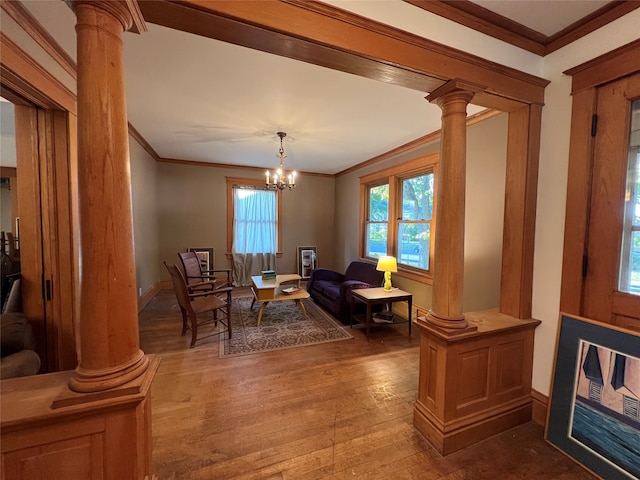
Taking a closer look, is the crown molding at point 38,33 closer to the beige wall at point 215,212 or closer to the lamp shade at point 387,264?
the lamp shade at point 387,264

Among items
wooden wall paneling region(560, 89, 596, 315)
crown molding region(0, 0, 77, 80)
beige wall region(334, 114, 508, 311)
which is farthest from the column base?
beige wall region(334, 114, 508, 311)

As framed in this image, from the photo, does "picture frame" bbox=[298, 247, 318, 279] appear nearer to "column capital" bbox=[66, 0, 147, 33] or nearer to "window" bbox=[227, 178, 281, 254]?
"window" bbox=[227, 178, 281, 254]

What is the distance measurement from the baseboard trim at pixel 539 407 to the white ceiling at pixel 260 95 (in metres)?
2.45

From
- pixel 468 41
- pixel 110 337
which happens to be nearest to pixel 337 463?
pixel 110 337

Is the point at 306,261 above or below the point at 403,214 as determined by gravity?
below

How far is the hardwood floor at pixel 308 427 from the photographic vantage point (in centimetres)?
154

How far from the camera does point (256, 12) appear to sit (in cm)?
121

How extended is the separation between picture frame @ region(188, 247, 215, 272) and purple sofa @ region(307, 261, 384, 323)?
2244mm

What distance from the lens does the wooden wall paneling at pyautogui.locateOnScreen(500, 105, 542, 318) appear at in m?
1.89

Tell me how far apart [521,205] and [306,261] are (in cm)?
477

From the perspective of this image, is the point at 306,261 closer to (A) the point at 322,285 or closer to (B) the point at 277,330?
(A) the point at 322,285

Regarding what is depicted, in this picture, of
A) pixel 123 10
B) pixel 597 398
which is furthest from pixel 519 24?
pixel 597 398

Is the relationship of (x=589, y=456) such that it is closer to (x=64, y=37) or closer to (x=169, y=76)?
(x=169, y=76)

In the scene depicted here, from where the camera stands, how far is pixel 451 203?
67.1 inches
